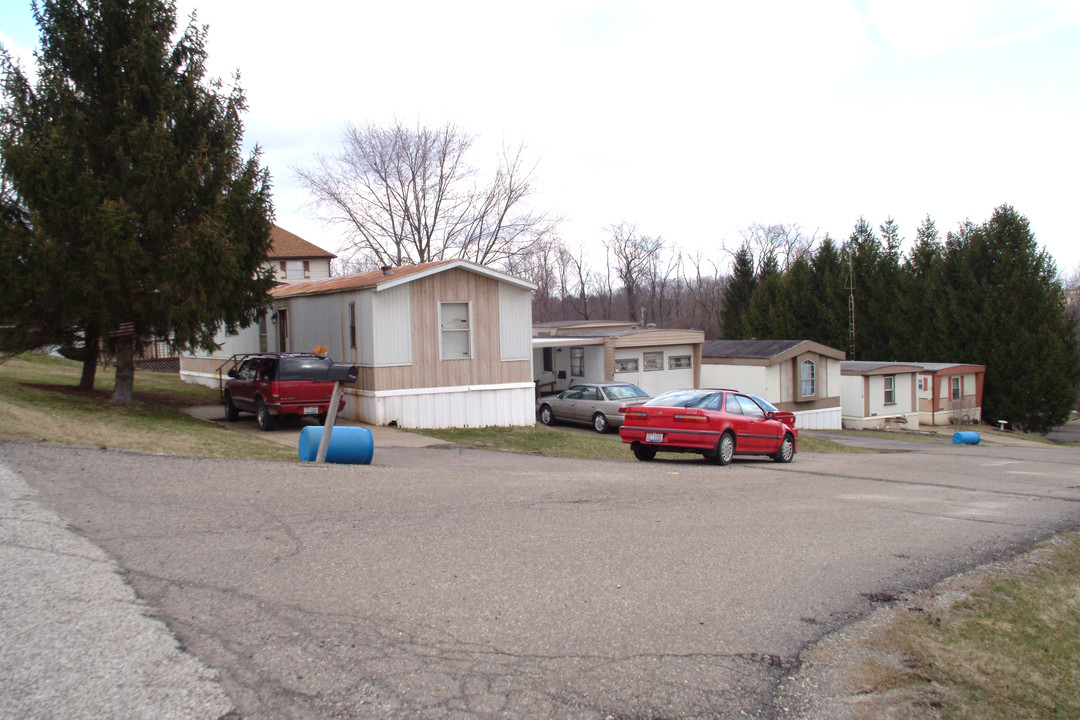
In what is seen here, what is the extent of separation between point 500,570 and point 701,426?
30.0 ft

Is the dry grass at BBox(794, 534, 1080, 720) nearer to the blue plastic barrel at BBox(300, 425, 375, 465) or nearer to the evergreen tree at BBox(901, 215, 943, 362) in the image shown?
the blue plastic barrel at BBox(300, 425, 375, 465)

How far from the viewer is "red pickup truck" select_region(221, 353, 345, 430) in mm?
17594

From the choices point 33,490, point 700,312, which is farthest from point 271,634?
point 700,312

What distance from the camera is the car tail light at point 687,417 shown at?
14.9m

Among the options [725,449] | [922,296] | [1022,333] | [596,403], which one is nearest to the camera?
[725,449]

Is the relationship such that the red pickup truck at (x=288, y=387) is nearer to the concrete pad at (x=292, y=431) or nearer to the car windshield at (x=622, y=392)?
the concrete pad at (x=292, y=431)

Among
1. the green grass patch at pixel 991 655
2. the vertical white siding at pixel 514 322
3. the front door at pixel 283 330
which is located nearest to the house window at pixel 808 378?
the vertical white siding at pixel 514 322

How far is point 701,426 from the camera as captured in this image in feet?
49.0

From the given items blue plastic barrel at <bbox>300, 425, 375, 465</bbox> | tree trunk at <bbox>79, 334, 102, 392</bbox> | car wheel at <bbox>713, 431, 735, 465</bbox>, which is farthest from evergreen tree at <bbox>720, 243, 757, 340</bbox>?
blue plastic barrel at <bbox>300, 425, 375, 465</bbox>

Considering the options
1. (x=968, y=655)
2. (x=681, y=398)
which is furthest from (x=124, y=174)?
(x=968, y=655)

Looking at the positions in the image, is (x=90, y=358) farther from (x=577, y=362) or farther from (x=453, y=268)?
(x=577, y=362)

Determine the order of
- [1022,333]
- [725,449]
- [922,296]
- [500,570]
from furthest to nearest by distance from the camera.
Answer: [922,296]
[1022,333]
[725,449]
[500,570]

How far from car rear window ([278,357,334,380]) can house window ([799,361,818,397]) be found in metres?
21.0

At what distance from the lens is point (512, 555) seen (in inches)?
270
